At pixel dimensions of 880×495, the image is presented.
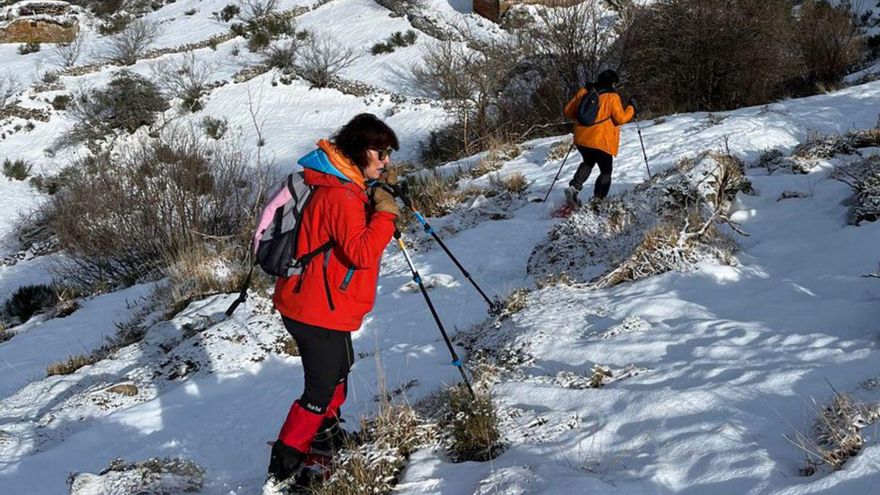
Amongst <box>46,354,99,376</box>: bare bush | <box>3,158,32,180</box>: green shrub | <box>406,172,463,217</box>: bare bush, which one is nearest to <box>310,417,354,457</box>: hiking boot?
<box>46,354,99,376</box>: bare bush

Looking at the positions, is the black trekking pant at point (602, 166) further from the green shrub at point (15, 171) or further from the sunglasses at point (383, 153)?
the green shrub at point (15, 171)

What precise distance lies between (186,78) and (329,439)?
798 inches

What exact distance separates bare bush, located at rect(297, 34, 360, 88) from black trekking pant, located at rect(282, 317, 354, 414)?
18734 millimetres

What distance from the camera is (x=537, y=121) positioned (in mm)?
15914

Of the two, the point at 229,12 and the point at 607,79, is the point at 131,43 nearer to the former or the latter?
the point at 229,12

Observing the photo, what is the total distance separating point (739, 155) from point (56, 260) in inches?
467

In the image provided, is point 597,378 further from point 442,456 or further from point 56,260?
point 56,260

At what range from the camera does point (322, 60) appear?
70.0ft

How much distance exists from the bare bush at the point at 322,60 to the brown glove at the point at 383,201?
61.4 ft

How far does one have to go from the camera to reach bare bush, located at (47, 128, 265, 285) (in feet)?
34.1

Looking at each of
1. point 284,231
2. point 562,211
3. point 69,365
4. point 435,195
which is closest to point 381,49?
point 435,195

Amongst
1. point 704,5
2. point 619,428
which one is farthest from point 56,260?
point 704,5

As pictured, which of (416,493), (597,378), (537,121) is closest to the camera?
(416,493)

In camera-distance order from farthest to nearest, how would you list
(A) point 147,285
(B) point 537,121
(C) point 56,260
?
(B) point 537,121 → (C) point 56,260 → (A) point 147,285
